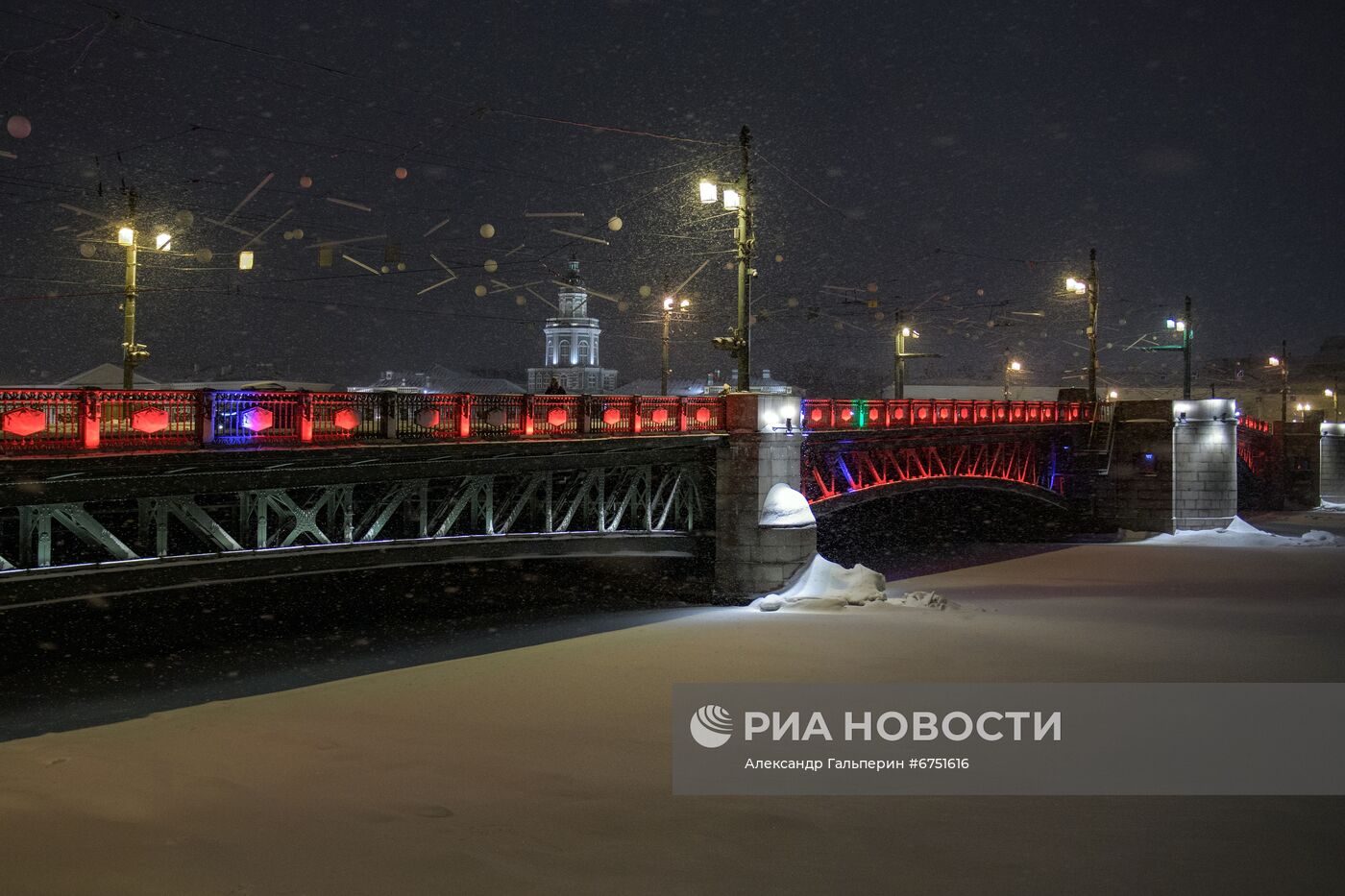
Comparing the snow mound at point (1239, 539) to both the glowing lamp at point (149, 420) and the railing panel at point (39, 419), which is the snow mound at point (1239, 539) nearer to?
the glowing lamp at point (149, 420)

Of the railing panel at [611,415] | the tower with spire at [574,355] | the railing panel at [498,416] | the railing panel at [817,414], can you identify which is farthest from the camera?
the tower with spire at [574,355]

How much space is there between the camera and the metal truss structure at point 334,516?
12273 millimetres

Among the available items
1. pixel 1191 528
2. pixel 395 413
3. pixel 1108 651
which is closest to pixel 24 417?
pixel 395 413

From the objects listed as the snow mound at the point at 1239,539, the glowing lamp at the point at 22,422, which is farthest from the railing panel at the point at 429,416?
the snow mound at the point at 1239,539

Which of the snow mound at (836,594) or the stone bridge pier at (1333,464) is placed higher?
the stone bridge pier at (1333,464)

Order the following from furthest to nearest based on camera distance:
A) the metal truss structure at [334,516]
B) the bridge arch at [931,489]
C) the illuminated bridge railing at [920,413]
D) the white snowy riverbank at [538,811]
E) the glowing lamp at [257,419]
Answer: the bridge arch at [931,489]
the illuminated bridge railing at [920,413]
the metal truss structure at [334,516]
the glowing lamp at [257,419]
the white snowy riverbank at [538,811]

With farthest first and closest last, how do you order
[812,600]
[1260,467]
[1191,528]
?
[1260,467] → [1191,528] → [812,600]

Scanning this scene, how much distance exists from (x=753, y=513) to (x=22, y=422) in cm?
1241

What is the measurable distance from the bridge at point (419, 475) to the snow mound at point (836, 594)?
0.44 metres

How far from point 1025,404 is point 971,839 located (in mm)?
26290

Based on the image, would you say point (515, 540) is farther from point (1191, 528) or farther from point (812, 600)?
point (1191, 528)

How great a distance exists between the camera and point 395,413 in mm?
13711

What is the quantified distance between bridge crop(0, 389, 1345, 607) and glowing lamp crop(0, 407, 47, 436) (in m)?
0.02

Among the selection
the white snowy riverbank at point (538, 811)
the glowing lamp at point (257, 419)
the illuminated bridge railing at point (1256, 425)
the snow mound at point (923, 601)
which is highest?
the illuminated bridge railing at point (1256, 425)
